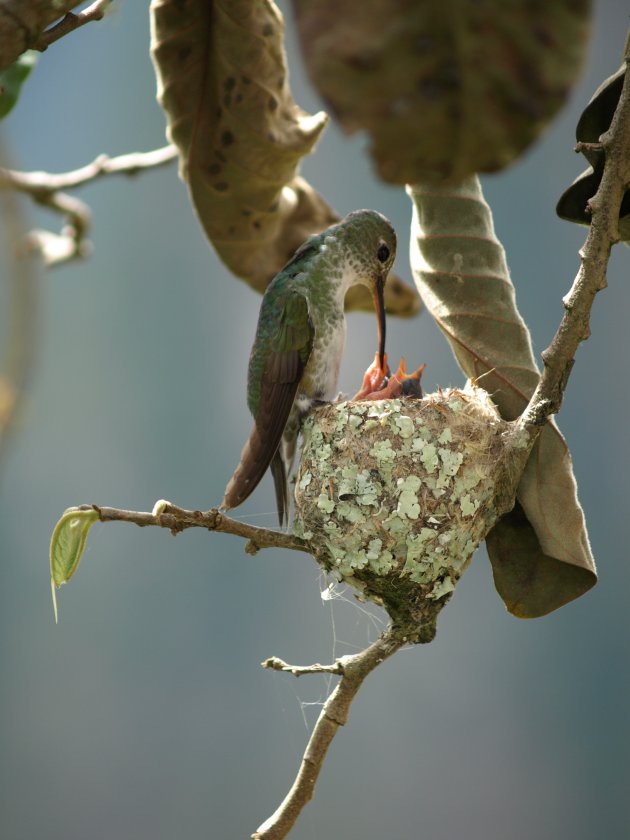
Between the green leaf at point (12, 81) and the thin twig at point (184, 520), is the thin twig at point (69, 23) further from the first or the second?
the thin twig at point (184, 520)

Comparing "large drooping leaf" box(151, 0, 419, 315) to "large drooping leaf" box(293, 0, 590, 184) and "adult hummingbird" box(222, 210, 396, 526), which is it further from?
"large drooping leaf" box(293, 0, 590, 184)

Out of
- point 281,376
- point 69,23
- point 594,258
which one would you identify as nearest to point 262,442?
point 281,376

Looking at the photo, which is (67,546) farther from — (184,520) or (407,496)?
(407,496)

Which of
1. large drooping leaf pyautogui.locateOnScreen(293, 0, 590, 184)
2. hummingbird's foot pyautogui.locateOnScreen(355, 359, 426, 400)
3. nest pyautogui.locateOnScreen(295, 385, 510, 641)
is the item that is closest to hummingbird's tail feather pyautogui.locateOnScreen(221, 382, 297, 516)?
nest pyautogui.locateOnScreen(295, 385, 510, 641)

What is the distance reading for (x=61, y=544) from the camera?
4.94 feet

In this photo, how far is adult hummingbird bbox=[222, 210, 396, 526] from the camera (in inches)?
100

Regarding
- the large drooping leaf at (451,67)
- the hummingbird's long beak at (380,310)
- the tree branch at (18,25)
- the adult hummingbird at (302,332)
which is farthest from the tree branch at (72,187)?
the large drooping leaf at (451,67)

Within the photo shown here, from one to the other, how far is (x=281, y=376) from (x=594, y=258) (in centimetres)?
114

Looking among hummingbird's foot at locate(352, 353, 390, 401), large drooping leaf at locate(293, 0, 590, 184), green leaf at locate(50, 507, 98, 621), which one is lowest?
green leaf at locate(50, 507, 98, 621)

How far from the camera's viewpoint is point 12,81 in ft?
5.23

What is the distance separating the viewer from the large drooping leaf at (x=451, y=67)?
1.14ft

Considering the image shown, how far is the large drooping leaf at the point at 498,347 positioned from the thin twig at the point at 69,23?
2.74 feet

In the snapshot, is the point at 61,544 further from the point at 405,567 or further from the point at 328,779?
the point at 328,779

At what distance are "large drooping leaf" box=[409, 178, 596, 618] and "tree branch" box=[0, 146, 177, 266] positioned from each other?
81 cm
